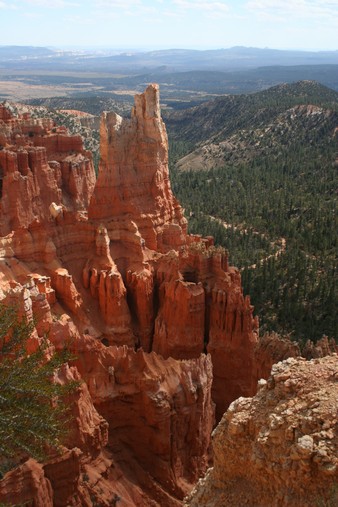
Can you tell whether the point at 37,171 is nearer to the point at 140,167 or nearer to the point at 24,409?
the point at 140,167

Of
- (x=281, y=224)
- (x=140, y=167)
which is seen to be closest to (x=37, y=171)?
(x=140, y=167)

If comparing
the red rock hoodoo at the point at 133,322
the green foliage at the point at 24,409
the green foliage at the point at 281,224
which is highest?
the green foliage at the point at 24,409

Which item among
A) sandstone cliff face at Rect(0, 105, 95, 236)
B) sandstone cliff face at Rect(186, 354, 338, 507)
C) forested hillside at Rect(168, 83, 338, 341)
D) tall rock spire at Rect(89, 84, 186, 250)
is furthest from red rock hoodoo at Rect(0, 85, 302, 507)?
forested hillside at Rect(168, 83, 338, 341)

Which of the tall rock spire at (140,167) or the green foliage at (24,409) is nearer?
the green foliage at (24,409)

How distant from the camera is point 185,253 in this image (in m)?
21.7

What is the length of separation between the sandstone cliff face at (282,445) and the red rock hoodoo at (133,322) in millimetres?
4355

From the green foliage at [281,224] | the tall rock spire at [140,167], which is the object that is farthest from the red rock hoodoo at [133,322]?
the green foliage at [281,224]

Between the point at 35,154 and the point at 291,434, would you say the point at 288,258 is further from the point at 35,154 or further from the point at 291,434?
the point at 291,434

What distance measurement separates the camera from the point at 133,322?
21.3 meters

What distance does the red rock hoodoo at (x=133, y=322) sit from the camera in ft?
46.9

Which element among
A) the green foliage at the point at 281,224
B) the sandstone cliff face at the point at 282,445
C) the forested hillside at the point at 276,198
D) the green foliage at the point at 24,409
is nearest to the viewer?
the sandstone cliff face at the point at 282,445

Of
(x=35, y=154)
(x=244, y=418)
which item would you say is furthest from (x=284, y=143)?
(x=244, y=418)

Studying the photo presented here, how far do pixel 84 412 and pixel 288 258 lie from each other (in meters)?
31.0

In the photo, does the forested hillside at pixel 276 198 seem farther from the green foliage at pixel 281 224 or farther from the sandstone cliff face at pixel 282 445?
the sandstone cliff face at pixel 282 445
